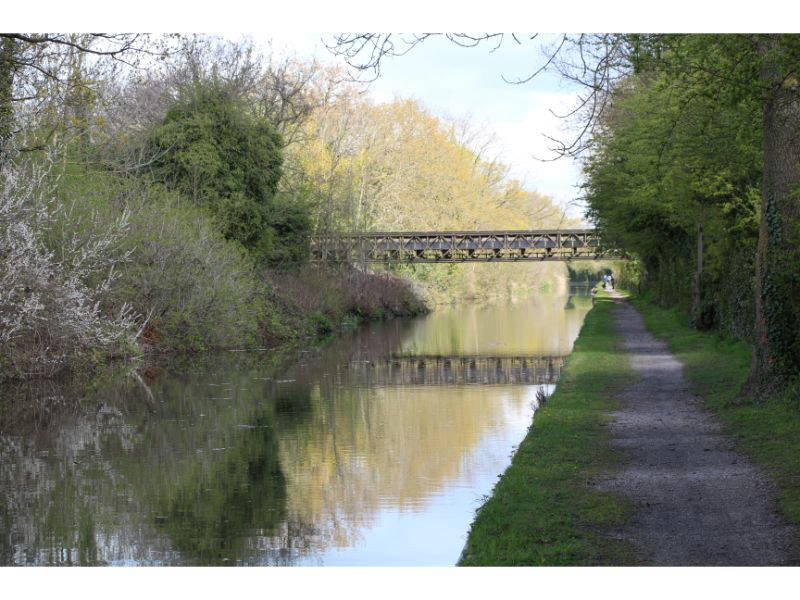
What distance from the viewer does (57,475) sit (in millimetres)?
13422

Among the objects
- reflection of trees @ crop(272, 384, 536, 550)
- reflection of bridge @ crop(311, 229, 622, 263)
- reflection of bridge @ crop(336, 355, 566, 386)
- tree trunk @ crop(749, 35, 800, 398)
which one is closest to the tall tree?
tree trunk @ crop(749, 35, 800, 398)

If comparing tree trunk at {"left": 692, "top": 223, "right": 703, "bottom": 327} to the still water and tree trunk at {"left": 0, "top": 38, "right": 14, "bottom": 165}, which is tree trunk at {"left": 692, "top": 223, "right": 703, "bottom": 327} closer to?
the still water

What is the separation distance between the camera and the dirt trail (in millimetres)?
8180

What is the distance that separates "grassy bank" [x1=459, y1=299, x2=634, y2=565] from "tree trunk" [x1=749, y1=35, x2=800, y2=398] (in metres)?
2.45

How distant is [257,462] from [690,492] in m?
6.10

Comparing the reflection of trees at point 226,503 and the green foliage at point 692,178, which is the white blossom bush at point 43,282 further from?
the green foliage at point 692,178

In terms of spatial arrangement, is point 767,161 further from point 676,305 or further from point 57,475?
point 676,305

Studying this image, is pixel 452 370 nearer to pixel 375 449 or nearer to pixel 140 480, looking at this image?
pixel 375 449

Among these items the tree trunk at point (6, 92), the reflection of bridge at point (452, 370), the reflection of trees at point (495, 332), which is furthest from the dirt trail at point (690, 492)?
the reflection of trees at point (495, 332)

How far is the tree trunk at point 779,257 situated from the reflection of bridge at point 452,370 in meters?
8.68

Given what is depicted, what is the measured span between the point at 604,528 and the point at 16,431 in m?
11.3

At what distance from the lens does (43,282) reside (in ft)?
71.3

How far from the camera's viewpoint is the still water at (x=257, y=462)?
32.7ft

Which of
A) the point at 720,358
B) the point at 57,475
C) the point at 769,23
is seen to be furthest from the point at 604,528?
the point at 720,358
